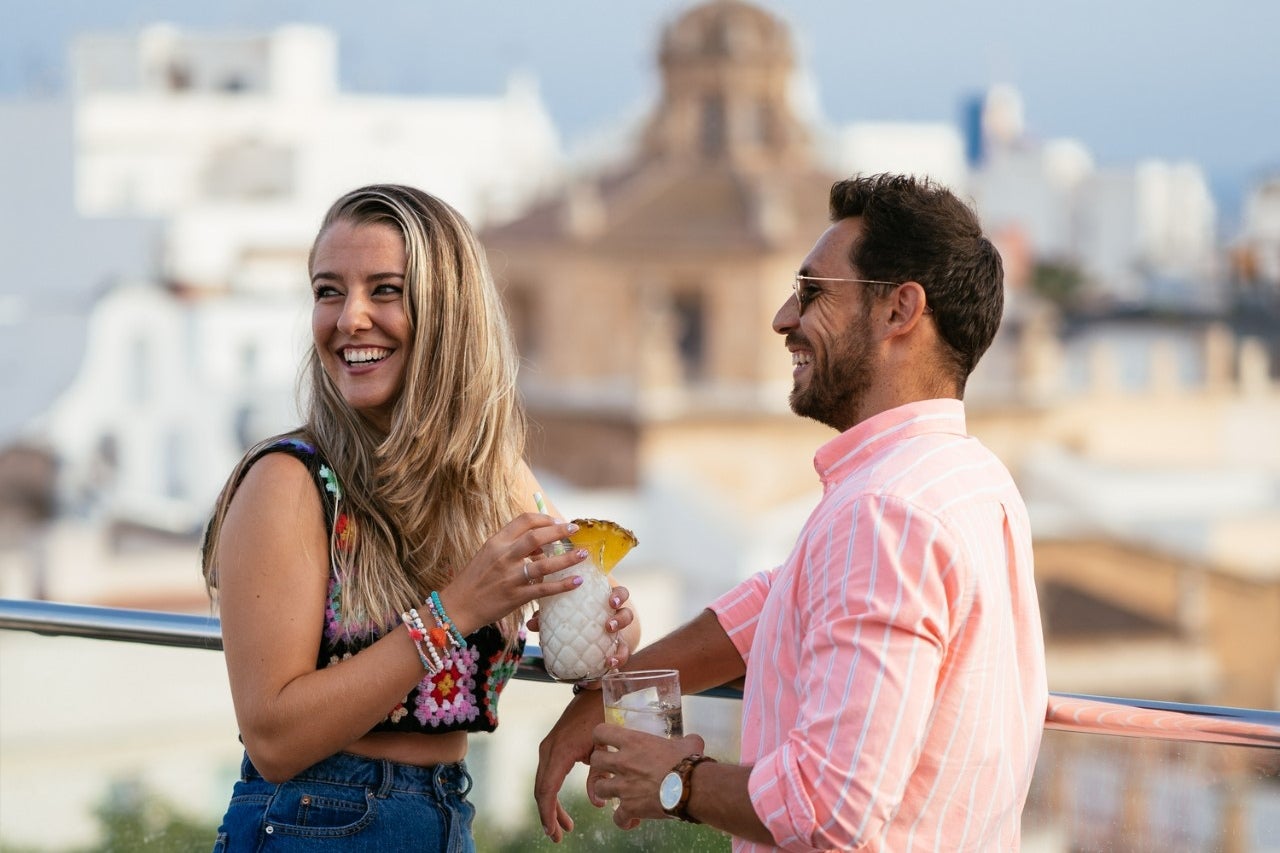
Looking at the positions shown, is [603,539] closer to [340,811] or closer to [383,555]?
[383,555]

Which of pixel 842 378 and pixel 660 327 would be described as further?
pixel 660 327

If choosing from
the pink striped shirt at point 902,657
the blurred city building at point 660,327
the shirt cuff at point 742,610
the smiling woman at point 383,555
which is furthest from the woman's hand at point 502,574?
the blurred city building at point 660,327

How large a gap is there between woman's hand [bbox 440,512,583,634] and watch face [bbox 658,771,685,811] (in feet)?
0.89

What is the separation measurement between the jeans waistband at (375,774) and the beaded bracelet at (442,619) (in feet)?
0.68

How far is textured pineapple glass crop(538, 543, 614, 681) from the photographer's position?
2086 mm

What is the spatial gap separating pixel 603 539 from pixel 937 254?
526 mm

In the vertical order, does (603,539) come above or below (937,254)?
below

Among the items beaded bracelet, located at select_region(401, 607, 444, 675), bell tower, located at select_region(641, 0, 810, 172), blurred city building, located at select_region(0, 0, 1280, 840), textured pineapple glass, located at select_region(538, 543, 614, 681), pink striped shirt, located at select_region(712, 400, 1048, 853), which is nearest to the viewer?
pink striped shirt, located at select_region(712, 400, 1048, 853)

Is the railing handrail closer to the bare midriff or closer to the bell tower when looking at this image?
the bare midriff

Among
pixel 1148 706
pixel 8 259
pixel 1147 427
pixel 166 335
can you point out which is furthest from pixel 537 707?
pixel 1147 427

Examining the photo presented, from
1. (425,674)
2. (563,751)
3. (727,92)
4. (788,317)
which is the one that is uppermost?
(727,92)

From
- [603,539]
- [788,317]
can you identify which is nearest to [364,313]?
[603,539]

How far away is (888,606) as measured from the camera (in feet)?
5.53

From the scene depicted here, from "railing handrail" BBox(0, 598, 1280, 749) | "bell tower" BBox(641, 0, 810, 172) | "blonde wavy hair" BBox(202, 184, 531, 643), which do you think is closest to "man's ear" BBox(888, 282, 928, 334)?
"blonde wavy hair" BBox(202, 184, 531, 643)
